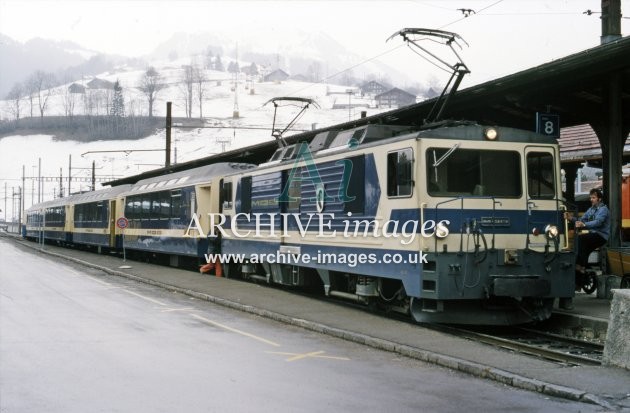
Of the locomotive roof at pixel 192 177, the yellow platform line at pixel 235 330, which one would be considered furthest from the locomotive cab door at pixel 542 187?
the locomotive roof at pixel 192 177

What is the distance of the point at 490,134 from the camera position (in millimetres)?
12672

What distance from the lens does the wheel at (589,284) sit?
16.1 metres

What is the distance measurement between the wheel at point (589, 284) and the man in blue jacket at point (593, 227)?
56 cm

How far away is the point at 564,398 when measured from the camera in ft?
24.7

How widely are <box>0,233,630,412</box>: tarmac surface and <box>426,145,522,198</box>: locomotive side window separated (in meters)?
2.28

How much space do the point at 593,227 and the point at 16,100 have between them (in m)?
162

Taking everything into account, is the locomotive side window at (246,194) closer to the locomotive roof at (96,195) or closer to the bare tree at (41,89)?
the locomotive roof at (96,195)

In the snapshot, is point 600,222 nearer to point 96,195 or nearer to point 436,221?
point 436,221

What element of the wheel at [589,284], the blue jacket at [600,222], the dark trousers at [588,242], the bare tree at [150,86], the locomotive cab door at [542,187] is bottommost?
the wheel at [589,284]

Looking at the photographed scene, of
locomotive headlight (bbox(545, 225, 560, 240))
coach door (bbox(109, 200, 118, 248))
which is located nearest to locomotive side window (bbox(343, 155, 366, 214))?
locomotive headlight (bbox(545, 225, 560, 240))

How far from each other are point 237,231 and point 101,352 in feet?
37.2

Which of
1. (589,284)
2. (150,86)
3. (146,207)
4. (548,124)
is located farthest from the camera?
(150,86)

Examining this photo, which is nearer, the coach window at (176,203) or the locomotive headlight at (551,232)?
the locomotive headlight at (551,232)

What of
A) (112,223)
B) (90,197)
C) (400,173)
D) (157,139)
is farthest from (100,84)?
(400,173)
